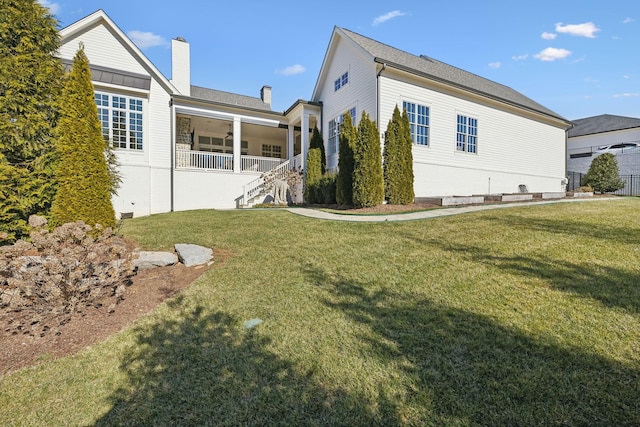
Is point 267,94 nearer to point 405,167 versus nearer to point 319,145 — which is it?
point 319,145

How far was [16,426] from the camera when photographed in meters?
1.99

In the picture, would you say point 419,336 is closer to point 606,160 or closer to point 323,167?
point 323,167

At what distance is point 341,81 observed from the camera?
543 inches

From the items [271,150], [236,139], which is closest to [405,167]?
[236,139]

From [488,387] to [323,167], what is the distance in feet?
41.3

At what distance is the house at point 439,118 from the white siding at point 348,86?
0.13 ft

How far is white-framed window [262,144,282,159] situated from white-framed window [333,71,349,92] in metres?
8.36

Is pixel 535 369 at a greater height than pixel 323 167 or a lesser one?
lesser

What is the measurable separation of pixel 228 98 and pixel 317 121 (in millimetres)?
7736

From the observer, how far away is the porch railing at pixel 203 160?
44.6ft

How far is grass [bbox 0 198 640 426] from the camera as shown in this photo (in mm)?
1883

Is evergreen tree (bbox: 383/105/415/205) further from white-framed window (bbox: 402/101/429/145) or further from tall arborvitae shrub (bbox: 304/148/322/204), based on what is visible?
tall arborvitae shrub (bbox: 304/148/322/204)

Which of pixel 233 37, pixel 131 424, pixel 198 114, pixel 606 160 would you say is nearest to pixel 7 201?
pixel 131 424

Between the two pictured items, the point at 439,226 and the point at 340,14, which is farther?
the point at 340,14
